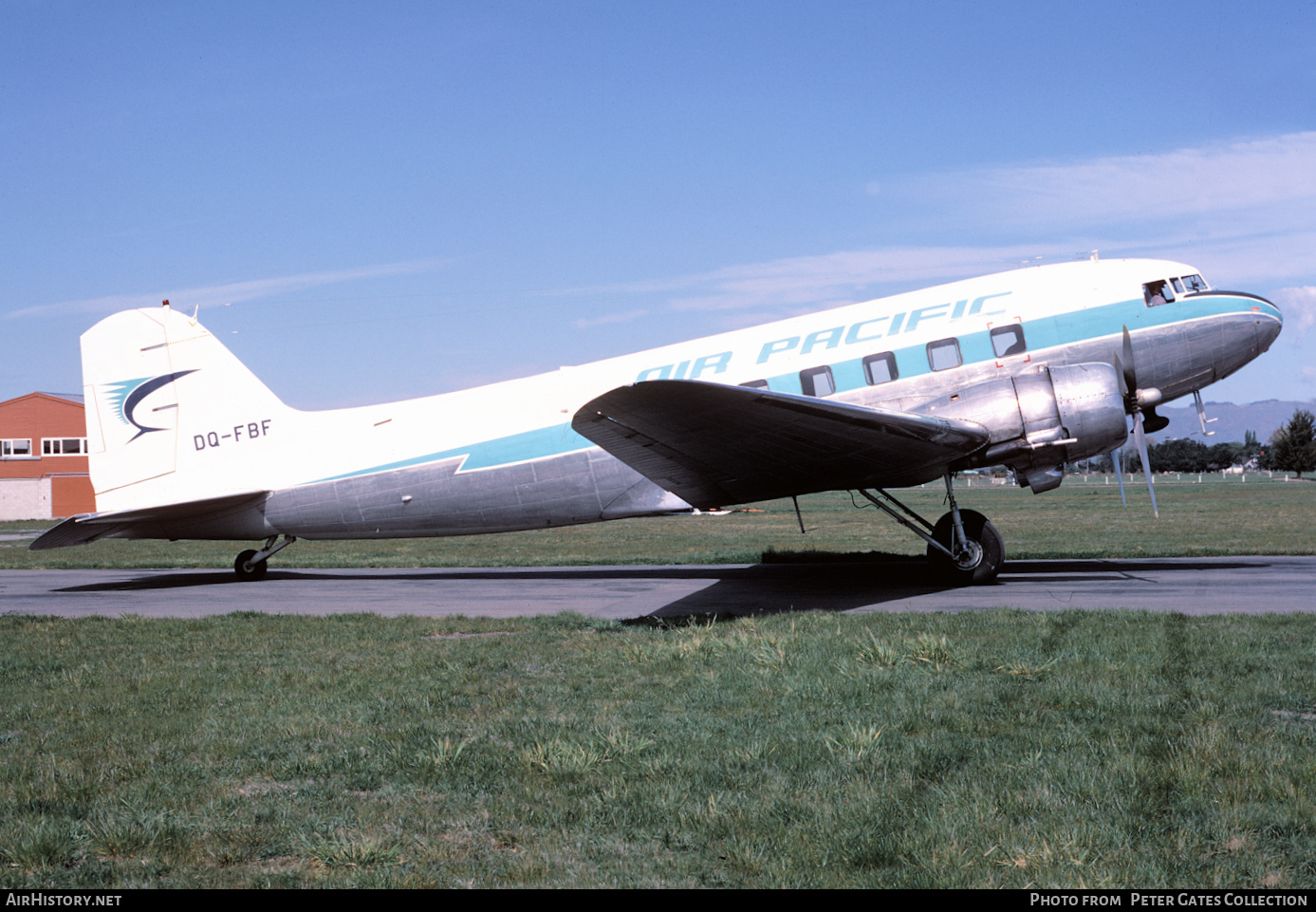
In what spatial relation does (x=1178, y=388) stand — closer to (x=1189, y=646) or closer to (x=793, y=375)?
(x=793, y=375)

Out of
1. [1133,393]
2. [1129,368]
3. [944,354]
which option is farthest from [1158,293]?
[944,354]

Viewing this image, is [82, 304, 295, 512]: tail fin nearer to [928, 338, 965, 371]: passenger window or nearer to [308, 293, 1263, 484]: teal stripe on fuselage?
[308, 293, 1263, 484]: teal stripe on fuselage

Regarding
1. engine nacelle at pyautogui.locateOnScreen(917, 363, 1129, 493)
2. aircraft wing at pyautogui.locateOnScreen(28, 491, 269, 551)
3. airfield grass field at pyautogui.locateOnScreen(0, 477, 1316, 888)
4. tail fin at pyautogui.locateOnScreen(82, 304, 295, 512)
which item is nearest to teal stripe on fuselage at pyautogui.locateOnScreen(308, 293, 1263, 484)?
engine nacelle at pyautogui.locateOnScreen(917, 363, 1129, 493)

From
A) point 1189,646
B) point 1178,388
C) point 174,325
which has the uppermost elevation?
point 174,325

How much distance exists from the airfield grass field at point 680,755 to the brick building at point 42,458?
64543mm

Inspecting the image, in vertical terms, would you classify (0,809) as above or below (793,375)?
below

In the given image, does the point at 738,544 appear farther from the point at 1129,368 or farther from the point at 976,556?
the point at 1129,368

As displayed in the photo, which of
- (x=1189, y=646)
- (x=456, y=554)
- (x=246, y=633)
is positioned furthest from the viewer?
(x=456, y=554)

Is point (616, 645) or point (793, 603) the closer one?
point (616, 645)

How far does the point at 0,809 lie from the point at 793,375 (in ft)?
39.6

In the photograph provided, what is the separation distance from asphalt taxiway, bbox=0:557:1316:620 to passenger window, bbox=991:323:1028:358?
3.72 m

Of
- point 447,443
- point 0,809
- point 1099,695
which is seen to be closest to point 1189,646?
point 1099,695

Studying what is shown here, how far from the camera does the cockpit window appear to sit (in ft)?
48.7

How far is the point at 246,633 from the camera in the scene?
38.9ft
